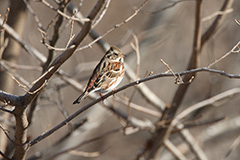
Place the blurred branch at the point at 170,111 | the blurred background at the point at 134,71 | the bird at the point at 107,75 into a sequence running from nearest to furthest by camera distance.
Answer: the bird at the point at 107,75 → the blurred branch at the point at 170,111 → the blurred background at the point at 134,71

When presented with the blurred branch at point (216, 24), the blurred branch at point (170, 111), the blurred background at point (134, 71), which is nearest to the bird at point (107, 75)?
the blurred background at point (134, 71)

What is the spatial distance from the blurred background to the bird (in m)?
0.31

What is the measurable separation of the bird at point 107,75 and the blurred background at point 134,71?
0.31m

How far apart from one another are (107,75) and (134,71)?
3294 mm

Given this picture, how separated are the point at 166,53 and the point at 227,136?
3.91 m

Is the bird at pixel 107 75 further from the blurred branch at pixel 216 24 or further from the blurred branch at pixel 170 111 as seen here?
the blurred branch at pixel 216 24

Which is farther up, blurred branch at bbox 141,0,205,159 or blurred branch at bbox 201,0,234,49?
blurred branch at bbox 201,0,234,49

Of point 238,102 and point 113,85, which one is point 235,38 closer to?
point 238,102

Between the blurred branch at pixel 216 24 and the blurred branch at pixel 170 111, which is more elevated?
the blurred branch at pixel 216 24

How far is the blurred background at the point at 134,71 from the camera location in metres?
5.33

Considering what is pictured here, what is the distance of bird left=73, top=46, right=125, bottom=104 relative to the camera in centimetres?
440

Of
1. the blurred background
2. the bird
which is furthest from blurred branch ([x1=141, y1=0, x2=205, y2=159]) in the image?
the bird

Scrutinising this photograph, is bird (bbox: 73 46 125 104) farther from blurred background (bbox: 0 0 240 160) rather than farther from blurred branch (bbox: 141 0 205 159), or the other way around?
blurred branch (bbox: 141 0 205 159)

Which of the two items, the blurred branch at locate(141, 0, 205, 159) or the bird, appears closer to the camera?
the bird
